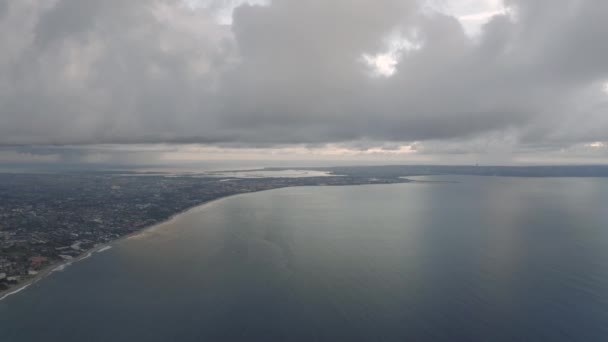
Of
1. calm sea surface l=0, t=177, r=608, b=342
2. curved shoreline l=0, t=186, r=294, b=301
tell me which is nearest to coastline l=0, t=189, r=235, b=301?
curved shoreline l=0, t=186, r=294, b=301

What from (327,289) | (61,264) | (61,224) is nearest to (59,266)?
(61,264)

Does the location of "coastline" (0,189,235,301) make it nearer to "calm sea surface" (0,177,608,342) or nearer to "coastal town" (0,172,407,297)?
"coastal town" (0,172,407,297)

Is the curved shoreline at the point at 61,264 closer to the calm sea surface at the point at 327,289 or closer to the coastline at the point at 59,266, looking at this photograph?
the coastline at the point at 59,266

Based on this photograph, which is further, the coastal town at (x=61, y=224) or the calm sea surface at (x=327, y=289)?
the coastal town at (x=61, y=224)

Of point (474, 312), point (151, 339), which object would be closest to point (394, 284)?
point (474, 312)

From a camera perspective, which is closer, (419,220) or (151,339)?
(151,339)

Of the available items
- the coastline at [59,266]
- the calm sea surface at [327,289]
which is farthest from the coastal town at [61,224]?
the calm sea surface at [327,289]

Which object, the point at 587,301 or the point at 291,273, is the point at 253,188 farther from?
the point at 587,301

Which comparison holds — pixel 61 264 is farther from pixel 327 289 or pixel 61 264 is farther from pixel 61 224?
pixel 327 289

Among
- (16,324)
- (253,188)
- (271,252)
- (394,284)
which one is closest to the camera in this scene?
(16,324)
